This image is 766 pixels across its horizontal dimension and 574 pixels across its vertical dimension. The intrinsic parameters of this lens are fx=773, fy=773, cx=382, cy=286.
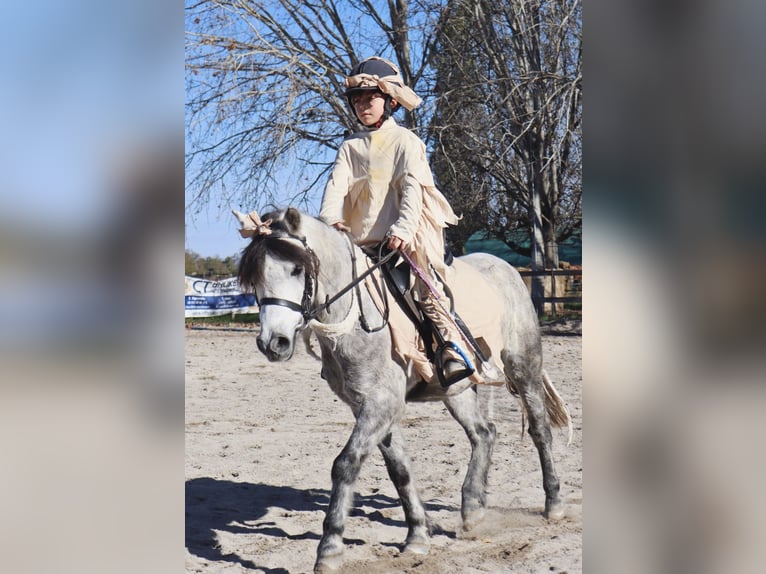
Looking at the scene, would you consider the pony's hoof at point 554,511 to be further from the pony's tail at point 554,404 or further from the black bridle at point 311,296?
the black bridle at point 311,296

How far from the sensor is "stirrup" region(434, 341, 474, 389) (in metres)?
3.70

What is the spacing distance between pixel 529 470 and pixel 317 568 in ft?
8.44

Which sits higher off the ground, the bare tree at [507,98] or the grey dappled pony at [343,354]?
the bare tree at [507,98]

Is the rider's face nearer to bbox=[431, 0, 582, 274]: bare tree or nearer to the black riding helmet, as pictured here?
the black riding helmet

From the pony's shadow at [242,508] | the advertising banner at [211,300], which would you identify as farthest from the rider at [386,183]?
the advertising banner at [211,300]

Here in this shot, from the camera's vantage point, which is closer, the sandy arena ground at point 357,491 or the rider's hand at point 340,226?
the rider's hand at point 340,226

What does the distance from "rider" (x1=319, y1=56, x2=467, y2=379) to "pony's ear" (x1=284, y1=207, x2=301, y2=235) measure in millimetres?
407

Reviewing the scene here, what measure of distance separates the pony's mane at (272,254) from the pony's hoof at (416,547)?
1533mm

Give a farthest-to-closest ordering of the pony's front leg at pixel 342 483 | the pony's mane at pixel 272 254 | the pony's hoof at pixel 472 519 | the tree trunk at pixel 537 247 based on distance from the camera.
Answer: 1. the tree trunk at pixel 537 247
2. the pony's hoof at pixel 472 519
3. the pony's front leg at pixel 342 483
4. the pony's mane at pixel 272 254

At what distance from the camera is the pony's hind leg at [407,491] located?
3.86m

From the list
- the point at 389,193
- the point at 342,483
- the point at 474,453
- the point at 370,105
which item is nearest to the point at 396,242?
the point at 389,193
